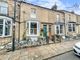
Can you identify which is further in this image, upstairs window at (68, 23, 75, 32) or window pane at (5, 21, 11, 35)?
upstairs window at (68, 23, 75, 32)

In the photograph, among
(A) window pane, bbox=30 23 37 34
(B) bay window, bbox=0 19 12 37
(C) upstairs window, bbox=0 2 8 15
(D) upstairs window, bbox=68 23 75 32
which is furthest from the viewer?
(D) upstairs window, bbox=68 23 75 32

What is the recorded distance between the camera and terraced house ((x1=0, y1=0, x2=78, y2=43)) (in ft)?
44.2

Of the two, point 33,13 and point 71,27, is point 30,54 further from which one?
point 71,27

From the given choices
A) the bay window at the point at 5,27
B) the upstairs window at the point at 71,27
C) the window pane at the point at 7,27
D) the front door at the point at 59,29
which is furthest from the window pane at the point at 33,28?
the upstairs window at the point at 71,27

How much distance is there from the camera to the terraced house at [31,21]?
13.5 metres

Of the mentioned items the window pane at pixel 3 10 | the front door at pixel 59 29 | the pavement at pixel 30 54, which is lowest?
the pavement at pixel 30 54

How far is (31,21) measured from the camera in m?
16.4

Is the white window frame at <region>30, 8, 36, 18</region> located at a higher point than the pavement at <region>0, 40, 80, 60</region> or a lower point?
higher

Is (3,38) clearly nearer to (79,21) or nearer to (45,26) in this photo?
(45,26)

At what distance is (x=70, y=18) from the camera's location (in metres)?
24.9

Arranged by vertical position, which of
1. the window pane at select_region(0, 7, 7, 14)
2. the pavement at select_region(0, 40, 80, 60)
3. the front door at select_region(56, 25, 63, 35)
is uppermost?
the window pane at select_region(0, 7, 7, 14)

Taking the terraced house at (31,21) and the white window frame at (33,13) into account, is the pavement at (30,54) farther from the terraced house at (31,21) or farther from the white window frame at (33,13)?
the white window frame at (33,13)

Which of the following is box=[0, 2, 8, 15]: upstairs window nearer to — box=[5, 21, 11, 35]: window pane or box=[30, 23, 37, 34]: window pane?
box=[5, 21, 11, 35]: window pane

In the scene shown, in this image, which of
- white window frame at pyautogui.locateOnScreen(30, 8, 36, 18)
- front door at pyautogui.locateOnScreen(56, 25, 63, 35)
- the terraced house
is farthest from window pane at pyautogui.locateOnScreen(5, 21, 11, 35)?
front door at pyautogui.locateOnScreen(56, 25, 63, 35)
